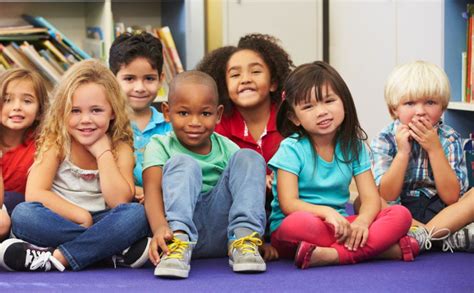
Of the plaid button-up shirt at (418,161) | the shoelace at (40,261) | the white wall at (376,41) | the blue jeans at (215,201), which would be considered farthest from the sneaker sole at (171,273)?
the white wall at (376,41)

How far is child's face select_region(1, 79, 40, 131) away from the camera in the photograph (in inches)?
91.0

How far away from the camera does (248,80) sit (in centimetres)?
250

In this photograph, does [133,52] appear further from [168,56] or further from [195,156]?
[168,56]

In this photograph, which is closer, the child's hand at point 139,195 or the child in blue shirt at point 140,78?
the child's hand at point 139,195

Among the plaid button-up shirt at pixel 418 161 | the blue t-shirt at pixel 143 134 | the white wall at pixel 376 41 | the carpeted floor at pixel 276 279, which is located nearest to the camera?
the carpeted floor at pixel 276 279

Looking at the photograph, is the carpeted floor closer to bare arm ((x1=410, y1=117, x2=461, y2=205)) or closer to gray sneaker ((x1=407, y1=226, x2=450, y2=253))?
gray sneaker ((x1=407, y1=226, x2=450, y2=253))

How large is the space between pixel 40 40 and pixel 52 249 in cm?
178

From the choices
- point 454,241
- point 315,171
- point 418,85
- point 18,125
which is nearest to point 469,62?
point 418,85

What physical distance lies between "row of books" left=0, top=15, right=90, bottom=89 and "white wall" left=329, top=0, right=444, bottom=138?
3.78ft

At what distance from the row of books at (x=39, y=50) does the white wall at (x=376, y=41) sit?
1152 millimetres

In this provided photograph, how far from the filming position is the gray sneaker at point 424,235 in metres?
2.18

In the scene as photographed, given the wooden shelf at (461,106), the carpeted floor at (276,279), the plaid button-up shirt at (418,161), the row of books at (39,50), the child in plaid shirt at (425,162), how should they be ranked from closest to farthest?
the carpeted floor at (276,279) → the child in plaid shirt at (425,162) → the plaid button-up shirt at (418,161) → the wooden shelf at (461,106) → the row of books at (39,50)

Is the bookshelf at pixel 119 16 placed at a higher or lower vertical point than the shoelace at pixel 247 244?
higher

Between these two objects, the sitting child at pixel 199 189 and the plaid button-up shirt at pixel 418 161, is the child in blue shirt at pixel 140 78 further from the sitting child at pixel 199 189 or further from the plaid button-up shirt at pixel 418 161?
the plaid button-up shirt at pixel 418 161
